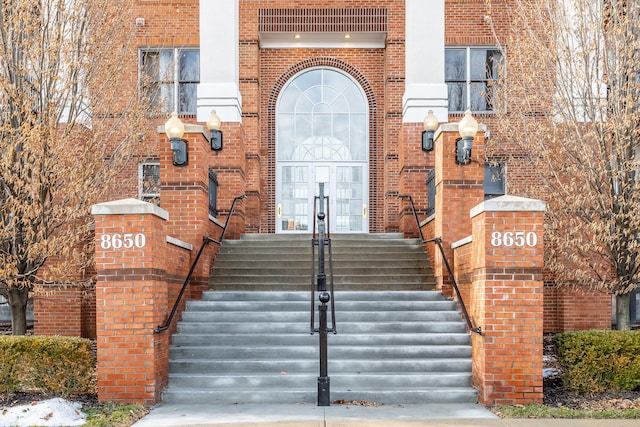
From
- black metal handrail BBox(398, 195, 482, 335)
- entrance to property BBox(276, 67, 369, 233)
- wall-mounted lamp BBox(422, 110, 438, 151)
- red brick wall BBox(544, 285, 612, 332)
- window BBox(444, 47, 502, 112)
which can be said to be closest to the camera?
black metal handrail BBox(398, 195, 482, 335)

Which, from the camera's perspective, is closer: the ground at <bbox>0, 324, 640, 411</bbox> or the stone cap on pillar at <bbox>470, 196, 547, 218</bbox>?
the ground at <bbox>0, 324, 640, 411</bbox>

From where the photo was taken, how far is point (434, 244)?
11.6m

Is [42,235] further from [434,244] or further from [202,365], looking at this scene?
[434,244]

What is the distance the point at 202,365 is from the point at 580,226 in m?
6.66

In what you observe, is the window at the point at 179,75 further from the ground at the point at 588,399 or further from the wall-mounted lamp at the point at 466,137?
the ground at the point at 588,399

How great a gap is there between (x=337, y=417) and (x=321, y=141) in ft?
37.7

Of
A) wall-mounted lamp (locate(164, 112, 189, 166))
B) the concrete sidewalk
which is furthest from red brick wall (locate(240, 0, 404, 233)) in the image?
the concrete sidewalk

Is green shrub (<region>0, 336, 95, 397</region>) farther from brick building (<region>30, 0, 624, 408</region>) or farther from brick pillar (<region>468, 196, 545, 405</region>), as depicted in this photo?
brick building (<region>30, 0, 624, 408</region>)

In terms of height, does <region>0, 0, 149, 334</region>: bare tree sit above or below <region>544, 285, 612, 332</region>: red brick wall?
above

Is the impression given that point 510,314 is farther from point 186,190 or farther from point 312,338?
point 186,190

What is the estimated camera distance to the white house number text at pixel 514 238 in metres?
8.19

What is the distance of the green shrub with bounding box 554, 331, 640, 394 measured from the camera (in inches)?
336

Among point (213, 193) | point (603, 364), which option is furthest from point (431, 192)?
point (603, 364)

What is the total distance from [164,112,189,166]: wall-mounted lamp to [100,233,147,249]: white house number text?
2740 mm
